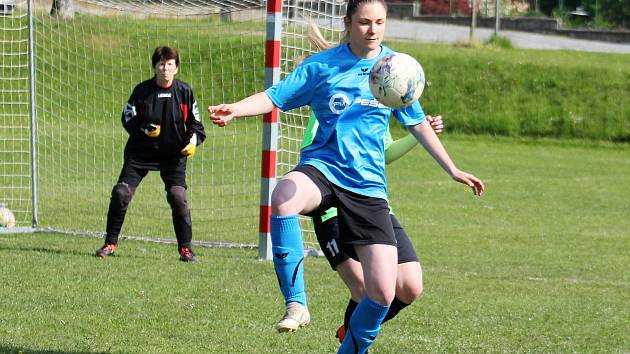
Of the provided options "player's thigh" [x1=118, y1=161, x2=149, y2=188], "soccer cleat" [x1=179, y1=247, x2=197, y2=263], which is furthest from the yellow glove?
"soccer cleat" [x1=179, y1=247, x2=197, y2=263]

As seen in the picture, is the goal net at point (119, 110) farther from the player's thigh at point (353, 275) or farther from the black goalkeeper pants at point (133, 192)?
the player's thigh at point (353, 275)

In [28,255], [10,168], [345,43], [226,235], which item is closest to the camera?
[345,43]

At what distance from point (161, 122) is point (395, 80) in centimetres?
468

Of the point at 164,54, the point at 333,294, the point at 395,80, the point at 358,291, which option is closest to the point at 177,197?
the point at 164,54

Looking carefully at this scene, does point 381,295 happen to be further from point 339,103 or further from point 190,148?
point 190,148

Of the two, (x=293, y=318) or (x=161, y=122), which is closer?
(x=293, y=318)

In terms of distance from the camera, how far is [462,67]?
29.4m

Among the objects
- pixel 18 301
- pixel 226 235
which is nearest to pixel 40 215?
pixel 226 235

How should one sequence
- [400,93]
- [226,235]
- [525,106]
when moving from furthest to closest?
[525,106]
[226,235]
[400,93]

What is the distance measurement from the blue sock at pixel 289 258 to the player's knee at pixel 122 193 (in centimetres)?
463

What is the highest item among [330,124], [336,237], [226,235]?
[330,124]

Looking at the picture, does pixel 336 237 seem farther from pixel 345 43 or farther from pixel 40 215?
pixel 40 215

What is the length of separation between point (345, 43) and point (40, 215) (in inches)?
317

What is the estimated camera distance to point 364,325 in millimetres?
5801
